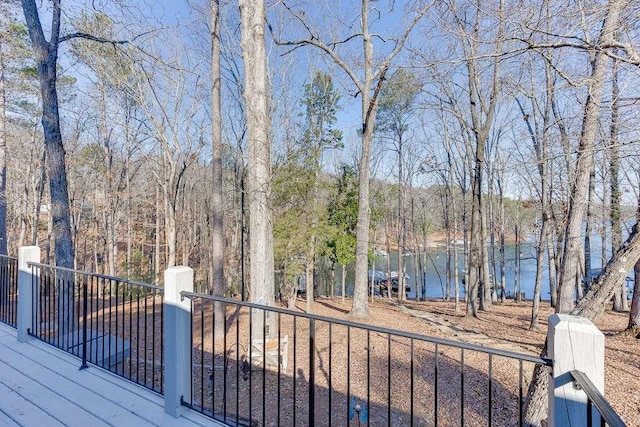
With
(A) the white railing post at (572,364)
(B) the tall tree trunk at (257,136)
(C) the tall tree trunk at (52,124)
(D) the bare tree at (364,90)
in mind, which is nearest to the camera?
(A) the white railing post at (572,364)

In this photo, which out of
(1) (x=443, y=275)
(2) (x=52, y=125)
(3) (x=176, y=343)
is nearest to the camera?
(3) (x=176, y=343)

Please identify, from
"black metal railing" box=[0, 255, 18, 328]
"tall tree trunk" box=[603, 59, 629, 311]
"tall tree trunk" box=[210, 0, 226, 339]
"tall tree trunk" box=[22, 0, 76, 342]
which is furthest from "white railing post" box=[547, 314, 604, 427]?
"tall tree trunk" box=[22, 0, 76, 342]

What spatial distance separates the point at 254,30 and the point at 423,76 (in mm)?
2783

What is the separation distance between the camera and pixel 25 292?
318 cm

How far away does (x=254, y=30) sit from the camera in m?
4.25

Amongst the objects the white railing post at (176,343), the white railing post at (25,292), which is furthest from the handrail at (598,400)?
the white railing post at (25,292)

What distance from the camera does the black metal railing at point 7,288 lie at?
11.9 ft

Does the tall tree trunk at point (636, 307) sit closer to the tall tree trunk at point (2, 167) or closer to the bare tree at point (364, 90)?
the bare tree at point (364, 90)

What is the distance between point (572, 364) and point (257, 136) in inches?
156

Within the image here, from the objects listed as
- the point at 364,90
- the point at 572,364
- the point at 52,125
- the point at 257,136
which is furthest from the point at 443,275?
the point at 572,364

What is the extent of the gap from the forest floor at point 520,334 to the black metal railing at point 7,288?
612 centimetres

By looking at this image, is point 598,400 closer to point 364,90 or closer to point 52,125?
point 52,125

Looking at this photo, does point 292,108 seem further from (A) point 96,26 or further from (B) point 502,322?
(B) point 502,322

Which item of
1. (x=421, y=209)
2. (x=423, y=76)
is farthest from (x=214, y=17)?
(x=421, y=209)
